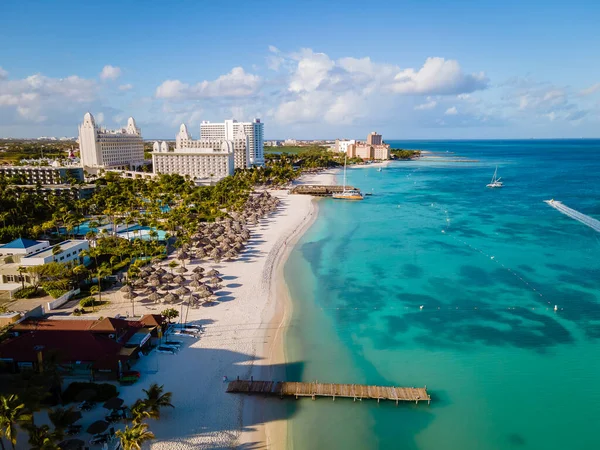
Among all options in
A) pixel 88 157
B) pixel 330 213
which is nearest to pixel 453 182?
pixel 330 213

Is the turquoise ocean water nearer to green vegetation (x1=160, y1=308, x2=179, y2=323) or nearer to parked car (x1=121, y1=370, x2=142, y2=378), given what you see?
green vegetation (x1=160, y1=308, x2=179, y2=323)

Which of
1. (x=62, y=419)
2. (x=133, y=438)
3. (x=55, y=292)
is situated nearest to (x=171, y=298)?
(x=55, y=292)

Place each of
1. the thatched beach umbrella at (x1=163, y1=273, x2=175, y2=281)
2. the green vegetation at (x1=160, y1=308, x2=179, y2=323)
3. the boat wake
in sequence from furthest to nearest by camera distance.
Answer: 1. the boat wake
2. the thatched beach umbrella at (x1=163, y1=273, x2=175, y2=281)
3. the green vegetation at (x1=160, y1=308, x2=179, y2=323)

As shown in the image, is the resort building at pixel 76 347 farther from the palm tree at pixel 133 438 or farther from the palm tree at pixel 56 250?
the palm tree at pixel 56 250

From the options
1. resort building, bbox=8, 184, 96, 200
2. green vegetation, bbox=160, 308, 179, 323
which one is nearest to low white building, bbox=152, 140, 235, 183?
resort building, bbox=8, 184, 96, 200

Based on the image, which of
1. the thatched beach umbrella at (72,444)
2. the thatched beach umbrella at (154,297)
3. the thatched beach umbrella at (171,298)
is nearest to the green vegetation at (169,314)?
the thatched beach umbrella at (171,298)

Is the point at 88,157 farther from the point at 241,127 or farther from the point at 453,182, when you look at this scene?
the point at 453,182
